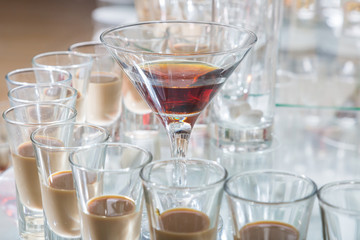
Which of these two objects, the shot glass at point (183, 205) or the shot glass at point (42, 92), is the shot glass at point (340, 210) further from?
the shot glass at point (42, 92)

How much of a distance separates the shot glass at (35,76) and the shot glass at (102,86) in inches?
3.7

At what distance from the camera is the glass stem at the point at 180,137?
2.15 feet

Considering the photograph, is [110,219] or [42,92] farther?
[42,92]

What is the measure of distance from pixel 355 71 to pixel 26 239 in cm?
110

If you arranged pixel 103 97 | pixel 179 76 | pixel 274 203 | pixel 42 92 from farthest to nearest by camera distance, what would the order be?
pixel 103 97 < pixel 42 92 < pixel 179 76 < pixel 274 203

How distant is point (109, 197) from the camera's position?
0.56m

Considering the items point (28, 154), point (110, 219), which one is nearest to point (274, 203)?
point (110, 219)

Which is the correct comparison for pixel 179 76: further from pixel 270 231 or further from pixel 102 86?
pixel 102 86

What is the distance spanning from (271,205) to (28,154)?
0.31 metres

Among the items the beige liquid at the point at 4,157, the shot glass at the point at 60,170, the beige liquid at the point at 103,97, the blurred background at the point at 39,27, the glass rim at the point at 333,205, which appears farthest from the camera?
the blurred background at the point at 39,27

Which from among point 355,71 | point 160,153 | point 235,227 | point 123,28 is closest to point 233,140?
point 160,153

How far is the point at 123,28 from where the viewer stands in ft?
2.42

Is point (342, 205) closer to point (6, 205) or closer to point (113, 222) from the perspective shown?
point (113, 222)

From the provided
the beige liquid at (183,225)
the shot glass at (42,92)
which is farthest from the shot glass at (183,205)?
the shot glass at (42,92)
